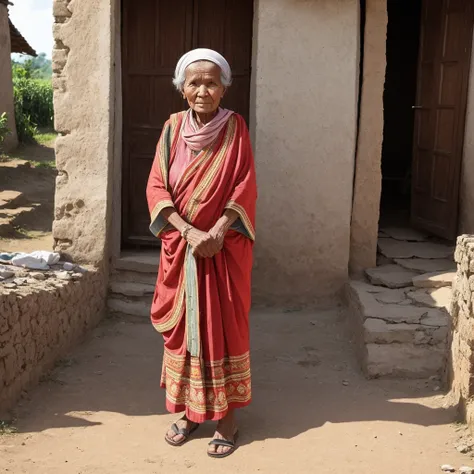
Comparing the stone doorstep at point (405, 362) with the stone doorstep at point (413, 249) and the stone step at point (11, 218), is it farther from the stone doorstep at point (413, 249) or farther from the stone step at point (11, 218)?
the stone step at point (11, 218)

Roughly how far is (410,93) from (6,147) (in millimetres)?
7491

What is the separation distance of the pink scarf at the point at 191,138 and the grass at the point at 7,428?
158 cm

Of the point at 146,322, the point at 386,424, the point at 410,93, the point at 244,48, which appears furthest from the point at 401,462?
the point at 410,93

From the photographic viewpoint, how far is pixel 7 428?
12.8 ft

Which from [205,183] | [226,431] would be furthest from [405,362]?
[205,183]

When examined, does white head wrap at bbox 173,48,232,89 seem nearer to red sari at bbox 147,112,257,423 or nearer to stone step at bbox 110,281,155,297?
red sari at bbox 147,112,257,423

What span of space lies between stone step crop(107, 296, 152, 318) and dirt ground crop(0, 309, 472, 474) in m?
0.41

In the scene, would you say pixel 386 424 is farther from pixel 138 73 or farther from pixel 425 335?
pixel 138 73

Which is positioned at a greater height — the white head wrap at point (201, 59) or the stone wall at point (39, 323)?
the white head wrap at point (201, 59)

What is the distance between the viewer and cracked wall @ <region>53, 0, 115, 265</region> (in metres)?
5.57

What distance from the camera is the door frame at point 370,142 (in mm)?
5828

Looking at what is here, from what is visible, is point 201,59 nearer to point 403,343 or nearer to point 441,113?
point 403,343

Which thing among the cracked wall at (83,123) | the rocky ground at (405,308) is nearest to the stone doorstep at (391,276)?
the rocky ground at (405,308)

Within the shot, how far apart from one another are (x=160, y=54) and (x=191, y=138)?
2.76 metres
